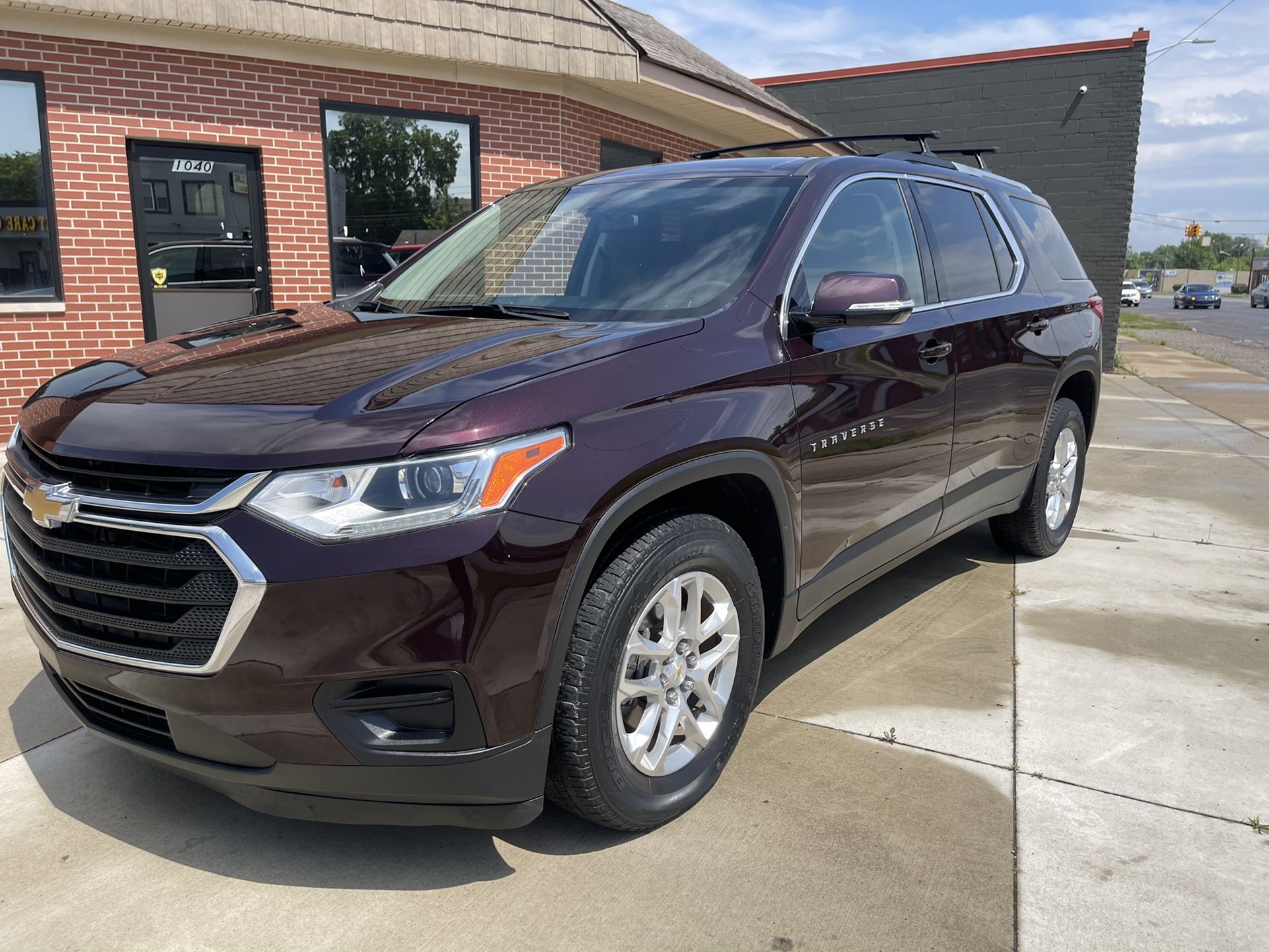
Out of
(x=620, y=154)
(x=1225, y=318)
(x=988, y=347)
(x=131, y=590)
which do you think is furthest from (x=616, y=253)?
(x=1225, y=318)

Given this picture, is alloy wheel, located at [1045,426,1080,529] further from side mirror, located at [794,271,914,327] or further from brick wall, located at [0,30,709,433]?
brick wall, located at [0,30,709,433]

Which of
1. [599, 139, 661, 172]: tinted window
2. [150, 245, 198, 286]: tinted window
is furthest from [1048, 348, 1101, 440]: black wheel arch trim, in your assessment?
[150, 245, 198, 286]: tinted window

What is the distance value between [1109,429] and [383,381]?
9.71 meters

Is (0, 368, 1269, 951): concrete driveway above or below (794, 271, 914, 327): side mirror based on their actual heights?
below

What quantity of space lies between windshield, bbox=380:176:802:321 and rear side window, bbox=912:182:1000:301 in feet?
3.07

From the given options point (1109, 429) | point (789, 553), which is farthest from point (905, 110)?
point (789, 553)

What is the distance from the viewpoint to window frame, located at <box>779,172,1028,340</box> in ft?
10.3

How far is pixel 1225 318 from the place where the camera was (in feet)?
149

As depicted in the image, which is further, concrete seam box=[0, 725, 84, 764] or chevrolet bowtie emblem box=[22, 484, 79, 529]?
concrete seam box=[0, 725, 84, 764]

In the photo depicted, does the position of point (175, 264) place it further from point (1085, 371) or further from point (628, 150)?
point (1085, 371)

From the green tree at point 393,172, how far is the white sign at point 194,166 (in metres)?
1.02

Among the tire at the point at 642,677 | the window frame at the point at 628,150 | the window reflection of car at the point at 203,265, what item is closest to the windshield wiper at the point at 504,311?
the tire at the point at 642,677

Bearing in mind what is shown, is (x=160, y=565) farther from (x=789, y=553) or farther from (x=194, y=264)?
(x=194, y=264)

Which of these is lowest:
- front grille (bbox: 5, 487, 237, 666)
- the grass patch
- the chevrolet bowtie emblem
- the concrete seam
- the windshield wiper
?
the grass patch
